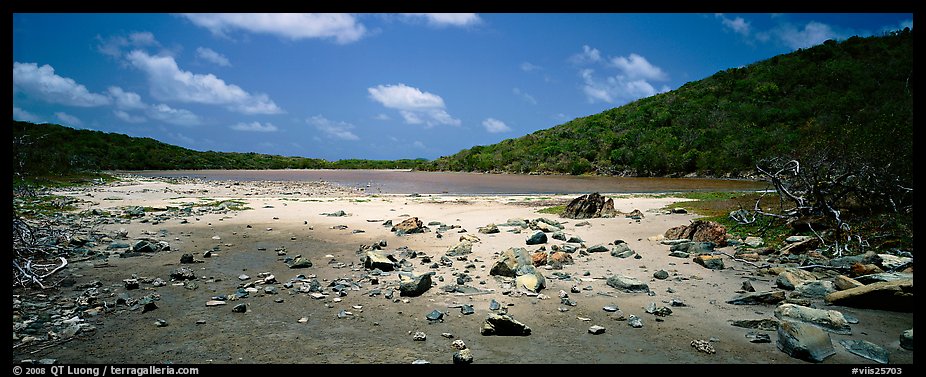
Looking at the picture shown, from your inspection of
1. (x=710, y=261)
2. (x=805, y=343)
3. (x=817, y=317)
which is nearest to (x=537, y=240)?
(x=710, y=261)

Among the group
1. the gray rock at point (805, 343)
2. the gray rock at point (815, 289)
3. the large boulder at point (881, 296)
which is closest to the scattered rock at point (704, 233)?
the gray rock at point (815, 289)

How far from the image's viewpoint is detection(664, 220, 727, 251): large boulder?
9.76 metres

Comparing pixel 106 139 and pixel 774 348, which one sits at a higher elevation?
pixel 106 139

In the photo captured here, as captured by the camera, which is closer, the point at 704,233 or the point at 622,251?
the point at 622,251

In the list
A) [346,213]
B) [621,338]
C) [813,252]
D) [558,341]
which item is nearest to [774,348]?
[621,338]

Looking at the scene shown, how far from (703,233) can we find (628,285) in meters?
4.50

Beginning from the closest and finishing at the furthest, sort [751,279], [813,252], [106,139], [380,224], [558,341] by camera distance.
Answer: [558,341] → [751,279] → [813,252] → [380,224] → [106,139]

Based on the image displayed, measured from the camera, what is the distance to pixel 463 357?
13.8 feet

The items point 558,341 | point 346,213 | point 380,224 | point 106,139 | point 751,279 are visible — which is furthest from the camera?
point 106,139

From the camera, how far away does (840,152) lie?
10.8 metres

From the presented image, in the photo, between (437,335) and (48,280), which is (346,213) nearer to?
(48,280)

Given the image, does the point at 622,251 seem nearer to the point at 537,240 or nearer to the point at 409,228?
the point at 537,240

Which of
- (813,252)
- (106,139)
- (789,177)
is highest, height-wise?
(106,139)

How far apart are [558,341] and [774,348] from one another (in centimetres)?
205
